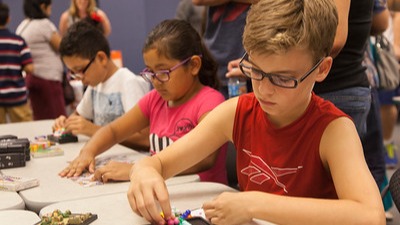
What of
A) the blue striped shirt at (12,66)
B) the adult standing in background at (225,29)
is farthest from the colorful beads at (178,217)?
the blue striped shirt at (12,66)

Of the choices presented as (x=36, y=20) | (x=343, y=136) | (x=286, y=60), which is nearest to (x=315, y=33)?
(x=286, y=60)

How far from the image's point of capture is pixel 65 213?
134 centimetres

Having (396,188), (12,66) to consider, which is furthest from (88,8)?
(396,188)

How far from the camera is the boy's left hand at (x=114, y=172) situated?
1.73 m

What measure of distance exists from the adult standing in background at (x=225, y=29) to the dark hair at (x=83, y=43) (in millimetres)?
536

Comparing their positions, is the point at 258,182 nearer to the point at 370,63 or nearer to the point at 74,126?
the point at 74,126

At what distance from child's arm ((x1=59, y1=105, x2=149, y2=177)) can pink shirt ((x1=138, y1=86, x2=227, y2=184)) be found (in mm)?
108

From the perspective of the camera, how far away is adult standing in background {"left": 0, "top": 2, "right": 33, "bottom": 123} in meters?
4.51

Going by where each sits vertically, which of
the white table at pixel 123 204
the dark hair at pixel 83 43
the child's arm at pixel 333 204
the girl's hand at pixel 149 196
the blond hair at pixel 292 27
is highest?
the blond hair at pixel 292 27

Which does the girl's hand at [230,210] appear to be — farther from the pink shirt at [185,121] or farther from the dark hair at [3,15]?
the dark hair at [3,15]

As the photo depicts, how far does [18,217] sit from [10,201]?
0.19 m

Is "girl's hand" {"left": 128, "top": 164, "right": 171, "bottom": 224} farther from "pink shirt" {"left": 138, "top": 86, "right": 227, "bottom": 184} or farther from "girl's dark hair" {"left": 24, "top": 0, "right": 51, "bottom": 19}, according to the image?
"girl's dark hair" {"left": 24, "top": 0, "right": 51, "bottom": 19}

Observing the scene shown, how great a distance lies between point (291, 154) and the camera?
4.68 feet

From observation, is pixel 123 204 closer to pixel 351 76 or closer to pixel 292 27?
pixel 292 27
